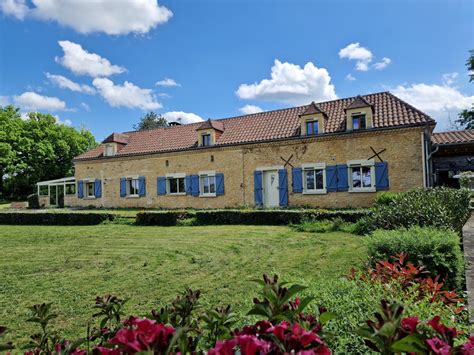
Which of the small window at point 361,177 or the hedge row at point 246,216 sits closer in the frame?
the hedge row at point 246,216

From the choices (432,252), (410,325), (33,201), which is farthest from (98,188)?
(410,325)

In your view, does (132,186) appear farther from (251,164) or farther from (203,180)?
(251,164)

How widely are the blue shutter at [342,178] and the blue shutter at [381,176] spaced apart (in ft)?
4.77

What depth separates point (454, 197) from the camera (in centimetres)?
859

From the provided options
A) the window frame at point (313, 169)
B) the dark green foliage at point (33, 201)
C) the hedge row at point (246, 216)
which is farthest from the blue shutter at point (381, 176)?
the dark green foliage at point (33, 201)

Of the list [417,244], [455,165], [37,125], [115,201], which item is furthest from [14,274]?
[37,125]

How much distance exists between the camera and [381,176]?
16375 mm

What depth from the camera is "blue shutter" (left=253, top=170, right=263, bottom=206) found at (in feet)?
63.6

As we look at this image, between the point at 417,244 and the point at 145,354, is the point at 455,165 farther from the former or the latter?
the point at 145,354

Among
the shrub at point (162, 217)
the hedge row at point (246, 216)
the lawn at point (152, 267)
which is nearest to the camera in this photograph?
the lawn at point (152, 267)

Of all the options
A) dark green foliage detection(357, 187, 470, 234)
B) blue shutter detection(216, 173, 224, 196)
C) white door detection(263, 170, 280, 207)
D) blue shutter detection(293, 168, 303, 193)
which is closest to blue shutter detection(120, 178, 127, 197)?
blue shutter detection(216, 173, 224, 196)

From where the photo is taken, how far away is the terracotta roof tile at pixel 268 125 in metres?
17.0

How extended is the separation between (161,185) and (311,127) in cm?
1062

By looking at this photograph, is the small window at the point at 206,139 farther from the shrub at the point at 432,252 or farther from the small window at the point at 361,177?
the shrub at the point at 432,252
